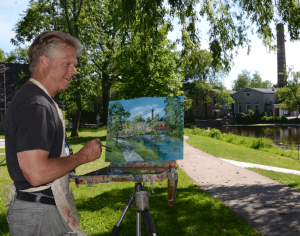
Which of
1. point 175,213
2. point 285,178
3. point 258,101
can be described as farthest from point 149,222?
point 258,101

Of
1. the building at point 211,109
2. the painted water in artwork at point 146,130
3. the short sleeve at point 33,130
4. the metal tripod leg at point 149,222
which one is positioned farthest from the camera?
the building at point 211,109

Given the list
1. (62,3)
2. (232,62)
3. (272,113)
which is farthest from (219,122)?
(232,62)

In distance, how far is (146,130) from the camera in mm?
3371

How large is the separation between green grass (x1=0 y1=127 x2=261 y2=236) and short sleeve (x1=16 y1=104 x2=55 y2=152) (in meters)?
3.25

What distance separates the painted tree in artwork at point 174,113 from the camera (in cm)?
326

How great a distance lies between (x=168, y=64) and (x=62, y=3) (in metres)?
8.87

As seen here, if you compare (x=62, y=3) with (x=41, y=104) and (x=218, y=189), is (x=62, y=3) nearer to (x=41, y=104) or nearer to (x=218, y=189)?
(x=218, y=189)

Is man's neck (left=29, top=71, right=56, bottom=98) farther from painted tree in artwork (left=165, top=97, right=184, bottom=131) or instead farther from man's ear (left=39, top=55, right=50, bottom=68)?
painted tree in artwork (left=165, top=97, right=184, bottom=131)

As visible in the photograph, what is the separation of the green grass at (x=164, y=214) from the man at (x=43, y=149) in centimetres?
286

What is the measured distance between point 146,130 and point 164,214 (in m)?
2.91

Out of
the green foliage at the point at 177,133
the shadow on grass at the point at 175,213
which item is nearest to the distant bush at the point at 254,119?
the shadow on grass at the point at 175,213

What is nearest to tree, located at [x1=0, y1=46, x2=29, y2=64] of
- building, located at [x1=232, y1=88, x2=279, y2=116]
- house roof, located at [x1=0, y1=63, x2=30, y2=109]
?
house roof, located at [x1=0, y1=63, x2=30, y2=109]

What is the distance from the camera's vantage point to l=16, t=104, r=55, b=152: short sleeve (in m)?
1.51

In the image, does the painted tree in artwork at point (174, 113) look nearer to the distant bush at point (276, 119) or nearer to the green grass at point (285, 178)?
the green grass at point (285, 178)
